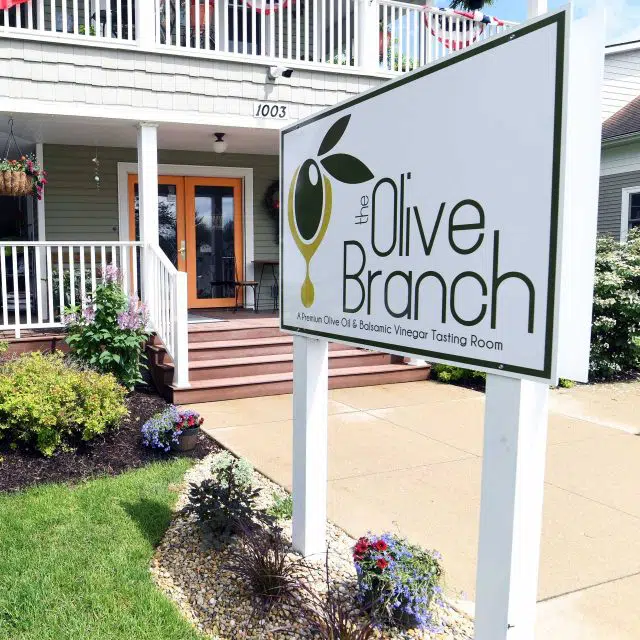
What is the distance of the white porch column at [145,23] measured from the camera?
7148 mm

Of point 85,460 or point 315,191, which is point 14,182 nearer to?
point 85,460

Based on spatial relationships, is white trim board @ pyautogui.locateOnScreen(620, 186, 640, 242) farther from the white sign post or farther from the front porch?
the white sign post

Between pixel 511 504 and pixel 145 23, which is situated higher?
pixel 145 23

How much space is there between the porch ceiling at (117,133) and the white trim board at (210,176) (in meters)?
0.32

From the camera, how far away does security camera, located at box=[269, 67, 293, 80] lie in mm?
7746

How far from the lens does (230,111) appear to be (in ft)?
25.5

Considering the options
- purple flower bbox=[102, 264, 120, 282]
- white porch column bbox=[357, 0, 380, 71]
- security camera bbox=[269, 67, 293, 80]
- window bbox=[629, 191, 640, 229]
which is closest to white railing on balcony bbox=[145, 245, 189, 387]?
purple flower bbox=[102, 264, 120, 282]

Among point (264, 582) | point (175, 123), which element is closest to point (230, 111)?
point (175, 123)

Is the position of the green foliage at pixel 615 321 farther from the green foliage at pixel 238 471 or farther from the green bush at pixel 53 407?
the green bush at pixel 53 407

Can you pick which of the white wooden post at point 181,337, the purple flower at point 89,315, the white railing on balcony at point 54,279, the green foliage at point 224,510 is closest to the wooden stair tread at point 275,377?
the white wooden post at point 181,337

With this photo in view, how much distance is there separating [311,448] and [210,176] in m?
7.66

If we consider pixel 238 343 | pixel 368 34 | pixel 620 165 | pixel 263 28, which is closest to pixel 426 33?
pixel 368 34

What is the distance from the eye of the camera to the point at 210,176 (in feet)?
32.8

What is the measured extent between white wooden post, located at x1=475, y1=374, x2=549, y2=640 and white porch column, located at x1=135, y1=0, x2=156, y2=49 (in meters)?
6.63
